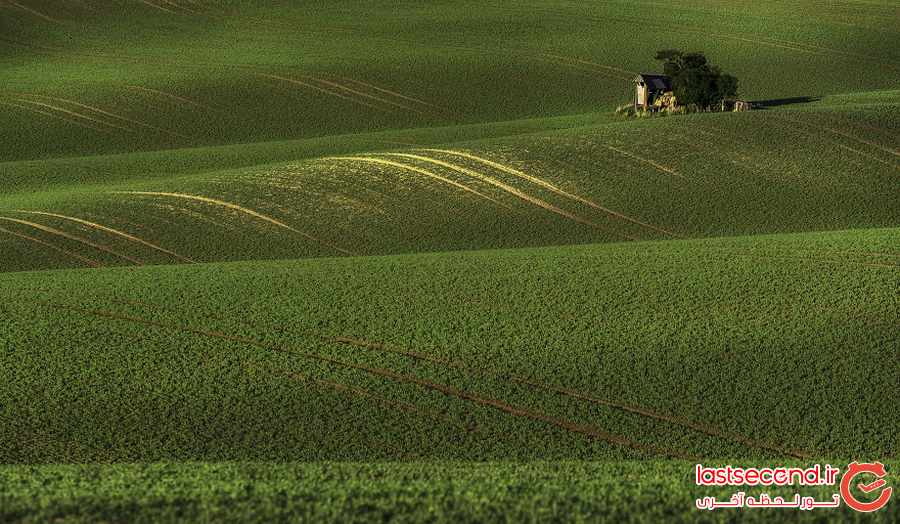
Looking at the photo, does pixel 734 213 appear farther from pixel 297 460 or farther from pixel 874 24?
pixel 874 24

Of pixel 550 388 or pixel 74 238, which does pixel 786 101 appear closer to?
pixel 74 238

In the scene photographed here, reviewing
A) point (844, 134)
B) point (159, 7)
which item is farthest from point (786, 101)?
point (159, 7)

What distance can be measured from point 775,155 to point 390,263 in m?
17.4

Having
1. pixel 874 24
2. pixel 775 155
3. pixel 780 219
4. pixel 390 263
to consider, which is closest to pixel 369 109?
pixel 775 155

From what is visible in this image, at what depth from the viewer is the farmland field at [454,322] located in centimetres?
1117

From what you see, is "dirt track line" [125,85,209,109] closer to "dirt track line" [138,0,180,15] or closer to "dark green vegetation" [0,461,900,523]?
"dirt track line" [138,0,180,15]

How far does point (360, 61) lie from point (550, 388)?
5204cm

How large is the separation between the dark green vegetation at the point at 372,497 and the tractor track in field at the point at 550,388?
3.44 m

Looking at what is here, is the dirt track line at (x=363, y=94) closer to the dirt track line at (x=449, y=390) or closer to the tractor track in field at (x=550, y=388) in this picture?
the dirt track line at (x=449, y=390)

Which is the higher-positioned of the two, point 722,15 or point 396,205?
point 722,15

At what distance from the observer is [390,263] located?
2269cm

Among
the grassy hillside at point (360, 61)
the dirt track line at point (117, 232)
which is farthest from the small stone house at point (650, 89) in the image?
the dirt track line at point (117, 232)

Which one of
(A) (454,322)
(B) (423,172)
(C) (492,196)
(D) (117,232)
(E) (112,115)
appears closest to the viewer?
(A) (454,322)

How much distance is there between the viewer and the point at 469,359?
16906mm
